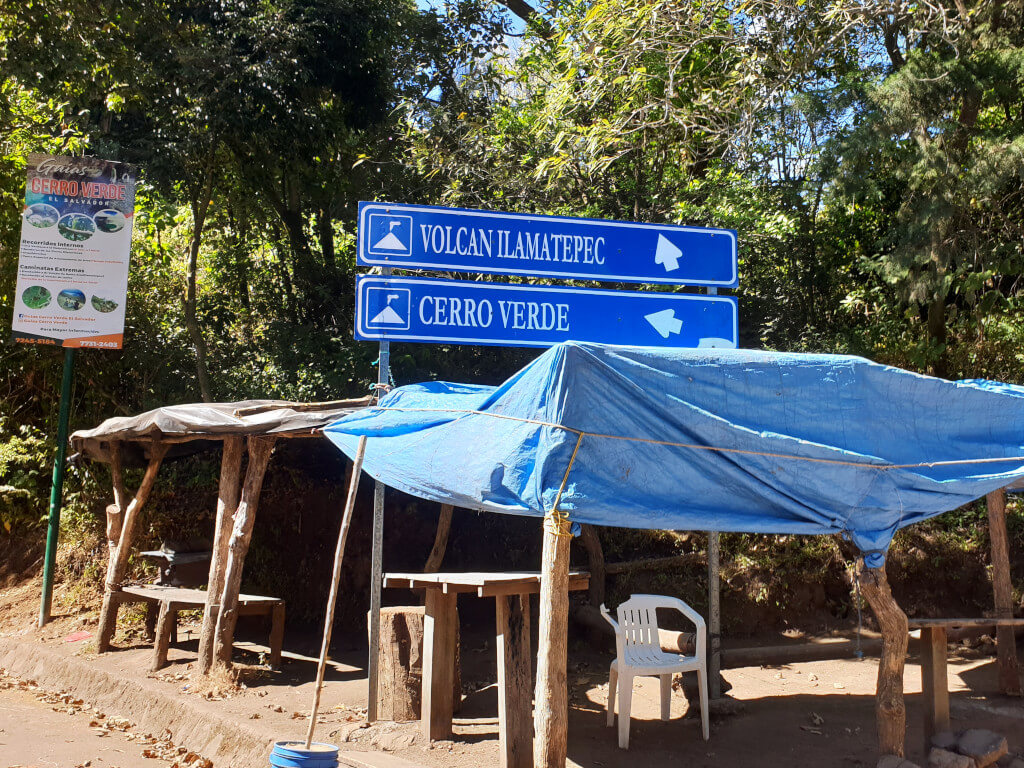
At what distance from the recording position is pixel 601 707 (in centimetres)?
656

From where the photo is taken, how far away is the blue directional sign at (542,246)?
5.79 meters

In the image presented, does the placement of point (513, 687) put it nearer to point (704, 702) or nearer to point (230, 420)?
point (704, 702)

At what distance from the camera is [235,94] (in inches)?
416

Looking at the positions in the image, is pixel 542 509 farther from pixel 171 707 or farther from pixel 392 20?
pixel 392 20

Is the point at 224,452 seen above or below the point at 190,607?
above

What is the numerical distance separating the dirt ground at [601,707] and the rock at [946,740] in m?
0.16

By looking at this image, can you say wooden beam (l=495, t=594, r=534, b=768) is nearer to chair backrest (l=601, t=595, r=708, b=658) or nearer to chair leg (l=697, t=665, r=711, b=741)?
chair backrest (l=601, t=595, r=708, b=658)

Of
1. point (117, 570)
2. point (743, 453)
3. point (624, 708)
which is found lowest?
point (624, 708)

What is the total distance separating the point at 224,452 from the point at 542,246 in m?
3.47

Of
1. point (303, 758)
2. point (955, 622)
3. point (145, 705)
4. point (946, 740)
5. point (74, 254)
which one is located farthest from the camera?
point (74, 254)

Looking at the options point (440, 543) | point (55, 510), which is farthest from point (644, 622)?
point (55, 510)

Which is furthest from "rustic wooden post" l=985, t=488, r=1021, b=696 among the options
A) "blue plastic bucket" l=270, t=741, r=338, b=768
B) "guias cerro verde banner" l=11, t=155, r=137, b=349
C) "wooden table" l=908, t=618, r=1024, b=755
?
"guias cerro verde banner" l=11, t=155, r=137, b=349

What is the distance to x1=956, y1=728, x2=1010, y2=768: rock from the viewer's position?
4.93m

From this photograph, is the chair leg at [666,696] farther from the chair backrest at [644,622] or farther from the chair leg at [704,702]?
the chair leg at [704,702]
